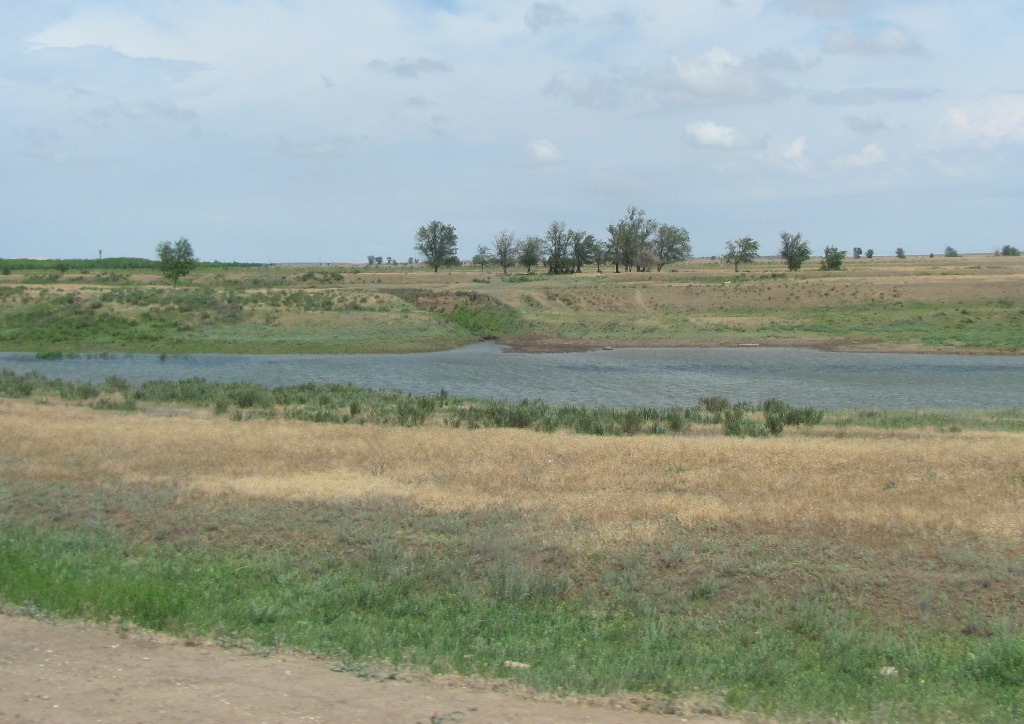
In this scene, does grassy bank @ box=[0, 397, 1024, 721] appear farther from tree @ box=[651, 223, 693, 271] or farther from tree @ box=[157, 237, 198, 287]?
tree @ box=[651, 223, 693, 271]

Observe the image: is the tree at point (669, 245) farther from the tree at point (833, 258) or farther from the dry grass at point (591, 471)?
the dry grass at point (591, 471)

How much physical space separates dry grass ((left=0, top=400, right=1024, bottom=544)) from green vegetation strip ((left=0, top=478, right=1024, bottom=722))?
1.12 meters

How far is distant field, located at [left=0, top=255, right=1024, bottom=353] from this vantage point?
62.1 m

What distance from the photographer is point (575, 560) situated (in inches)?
488

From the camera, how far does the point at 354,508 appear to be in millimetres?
14750

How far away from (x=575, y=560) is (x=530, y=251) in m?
113

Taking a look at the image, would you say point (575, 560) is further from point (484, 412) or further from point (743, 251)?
point (743, 251)

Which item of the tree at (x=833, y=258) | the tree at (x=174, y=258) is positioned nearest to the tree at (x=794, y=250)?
the tree at (x=833, y=258)

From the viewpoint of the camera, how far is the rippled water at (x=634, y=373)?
37438 mm

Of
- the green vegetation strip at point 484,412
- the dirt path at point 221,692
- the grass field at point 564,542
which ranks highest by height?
the dirt path at point 221,692

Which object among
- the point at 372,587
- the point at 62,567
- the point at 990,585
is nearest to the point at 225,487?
the point at 62,567

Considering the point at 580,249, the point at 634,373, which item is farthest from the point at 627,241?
the point at 634,373

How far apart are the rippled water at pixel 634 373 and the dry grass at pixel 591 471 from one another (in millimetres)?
13422

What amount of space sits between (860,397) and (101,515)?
30011 millimetres
